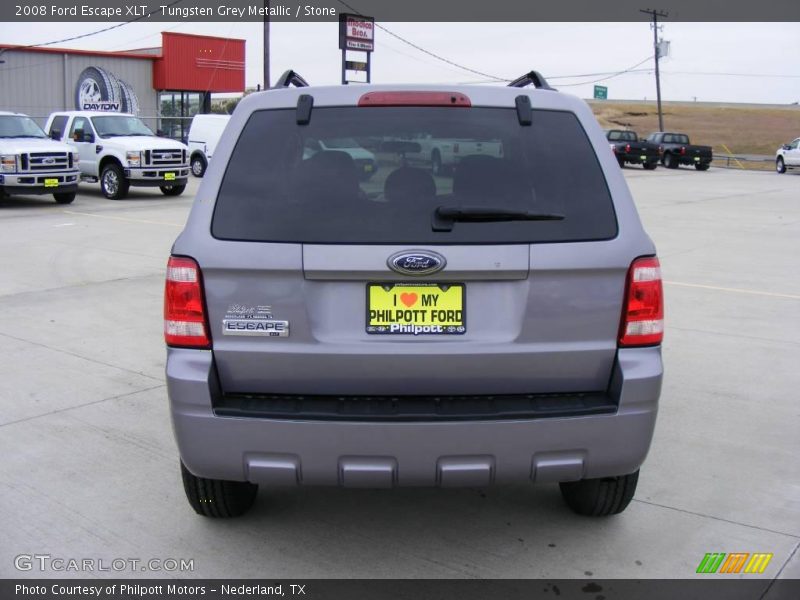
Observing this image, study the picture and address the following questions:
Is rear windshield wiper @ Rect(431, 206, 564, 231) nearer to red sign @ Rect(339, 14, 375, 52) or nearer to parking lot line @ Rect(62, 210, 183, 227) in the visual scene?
parking lot line @ Rect(62, 210, 183, 227)

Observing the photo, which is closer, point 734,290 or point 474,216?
point 474,216

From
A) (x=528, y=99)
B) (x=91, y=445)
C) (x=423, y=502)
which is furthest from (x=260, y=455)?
(x=91, y=445)

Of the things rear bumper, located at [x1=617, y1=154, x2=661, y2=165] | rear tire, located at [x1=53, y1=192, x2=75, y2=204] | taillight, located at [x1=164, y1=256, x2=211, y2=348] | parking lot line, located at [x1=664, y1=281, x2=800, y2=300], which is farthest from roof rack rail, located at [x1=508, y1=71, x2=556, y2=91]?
rear bumper, located at [x1=617, y1=154, x2=661, y2=165]

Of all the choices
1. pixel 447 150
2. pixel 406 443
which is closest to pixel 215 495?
pixel 406 443

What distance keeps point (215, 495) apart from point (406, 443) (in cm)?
114

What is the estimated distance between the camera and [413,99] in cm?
348

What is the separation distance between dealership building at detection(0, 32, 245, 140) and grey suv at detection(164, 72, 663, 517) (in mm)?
32826

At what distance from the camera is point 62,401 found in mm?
5711

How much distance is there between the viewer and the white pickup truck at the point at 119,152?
20.4m

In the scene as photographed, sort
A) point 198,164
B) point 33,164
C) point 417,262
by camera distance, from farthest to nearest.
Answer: point 198,164
point 33,164
point 417,262

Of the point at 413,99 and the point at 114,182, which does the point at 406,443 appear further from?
the point at 114,182

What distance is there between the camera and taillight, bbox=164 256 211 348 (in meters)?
3.36

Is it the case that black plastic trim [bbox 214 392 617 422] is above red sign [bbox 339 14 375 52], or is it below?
below
